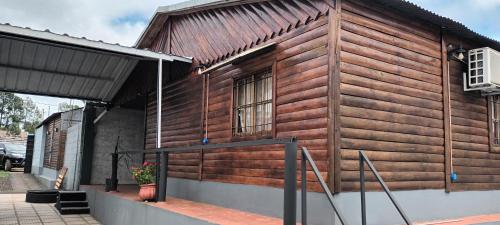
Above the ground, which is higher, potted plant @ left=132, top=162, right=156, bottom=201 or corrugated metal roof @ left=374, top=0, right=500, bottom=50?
corrugated metal roof @ left=374, top=0, right=500, bottom=50

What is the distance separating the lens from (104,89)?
458 inches

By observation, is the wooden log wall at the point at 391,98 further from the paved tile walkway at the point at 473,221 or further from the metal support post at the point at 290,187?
the metal support post at the point at 290,187

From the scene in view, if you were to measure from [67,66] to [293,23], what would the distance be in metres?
5.80

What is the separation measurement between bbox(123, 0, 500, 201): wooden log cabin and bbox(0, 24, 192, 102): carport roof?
6.31 feet

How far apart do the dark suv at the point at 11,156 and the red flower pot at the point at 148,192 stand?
21.1 metres

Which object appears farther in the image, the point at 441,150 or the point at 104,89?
the point at 104,89

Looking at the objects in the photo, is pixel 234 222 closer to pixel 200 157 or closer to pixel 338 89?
pixel 338 89

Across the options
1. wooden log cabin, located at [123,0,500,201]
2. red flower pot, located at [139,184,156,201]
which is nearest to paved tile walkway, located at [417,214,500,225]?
wooden log cabin, located at [123,0,500,201]

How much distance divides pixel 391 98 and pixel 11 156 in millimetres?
26649

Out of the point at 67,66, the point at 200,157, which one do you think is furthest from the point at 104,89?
the point at 200,157

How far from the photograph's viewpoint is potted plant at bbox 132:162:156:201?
7312 millimetres

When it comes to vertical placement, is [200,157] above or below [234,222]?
above

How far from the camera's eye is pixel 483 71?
22.2 ft

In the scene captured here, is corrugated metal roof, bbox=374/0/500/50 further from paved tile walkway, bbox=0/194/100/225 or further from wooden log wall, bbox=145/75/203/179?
paved tile walkway, bbox=0/194/100/225
